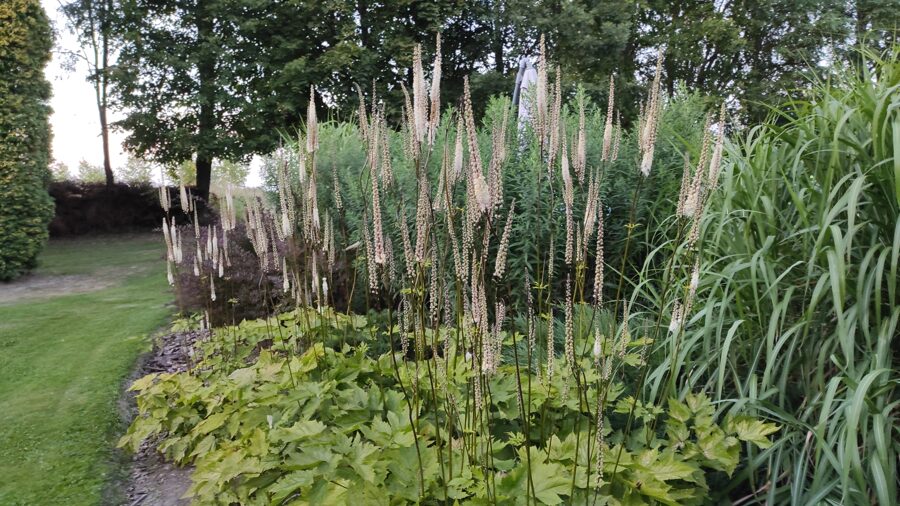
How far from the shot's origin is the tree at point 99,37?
18.6 meters

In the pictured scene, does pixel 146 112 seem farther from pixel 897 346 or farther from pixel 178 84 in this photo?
pixel 897 346

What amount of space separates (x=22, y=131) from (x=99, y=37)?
1106 centimetres

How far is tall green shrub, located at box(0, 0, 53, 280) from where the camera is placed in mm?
10086

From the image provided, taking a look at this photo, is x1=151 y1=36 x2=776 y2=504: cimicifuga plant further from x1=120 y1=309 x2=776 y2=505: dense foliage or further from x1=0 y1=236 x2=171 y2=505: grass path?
x1=0 y1=236 x2=171 y2=505: grass path

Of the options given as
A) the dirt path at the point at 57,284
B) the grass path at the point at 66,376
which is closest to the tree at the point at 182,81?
the dirt path at the point at 57,284

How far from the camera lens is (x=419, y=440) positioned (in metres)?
1.99

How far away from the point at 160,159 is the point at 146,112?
1.62 meters

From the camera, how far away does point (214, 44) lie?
56.5ft

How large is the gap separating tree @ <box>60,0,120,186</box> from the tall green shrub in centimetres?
804

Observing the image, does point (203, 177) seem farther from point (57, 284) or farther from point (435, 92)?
point (435, 92)

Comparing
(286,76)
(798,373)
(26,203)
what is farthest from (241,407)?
(286,76)

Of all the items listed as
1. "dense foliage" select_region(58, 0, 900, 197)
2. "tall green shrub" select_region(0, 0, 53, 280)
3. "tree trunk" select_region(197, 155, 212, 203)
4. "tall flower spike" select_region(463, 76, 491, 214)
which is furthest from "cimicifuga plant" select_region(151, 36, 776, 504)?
"tree trunk" select_region(197, 155, 212, 203)

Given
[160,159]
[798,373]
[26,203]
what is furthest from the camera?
[160,159]

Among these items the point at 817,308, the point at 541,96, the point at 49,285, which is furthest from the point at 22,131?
the point at 817,308
